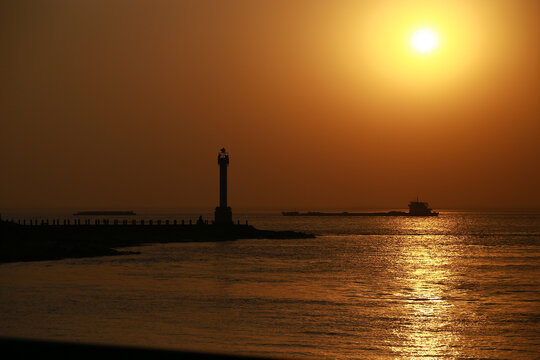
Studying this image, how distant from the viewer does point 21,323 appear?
85.2 feet

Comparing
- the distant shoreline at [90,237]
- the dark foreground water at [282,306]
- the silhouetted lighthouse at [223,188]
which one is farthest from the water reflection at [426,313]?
the silhouetted lighthouse at [223,188]

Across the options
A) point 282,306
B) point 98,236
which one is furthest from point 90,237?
point 282,306

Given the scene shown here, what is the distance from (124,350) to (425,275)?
4923 centimetres

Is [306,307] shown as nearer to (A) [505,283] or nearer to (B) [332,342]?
(B) [332,342]

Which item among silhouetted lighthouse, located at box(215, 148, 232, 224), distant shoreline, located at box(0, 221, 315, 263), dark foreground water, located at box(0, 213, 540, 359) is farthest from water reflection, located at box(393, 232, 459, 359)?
silhouetted lighthouse, located at box(215, 148, 232, 224)

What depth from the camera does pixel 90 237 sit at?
7925cm

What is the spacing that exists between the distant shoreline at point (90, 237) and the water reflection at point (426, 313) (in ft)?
97.5

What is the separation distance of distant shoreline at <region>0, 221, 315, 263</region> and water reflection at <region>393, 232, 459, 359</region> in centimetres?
2972

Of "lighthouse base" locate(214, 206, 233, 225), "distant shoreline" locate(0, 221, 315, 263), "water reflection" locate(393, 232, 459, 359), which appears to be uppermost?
"lighthouse base" locate(214, 206, 233, 225)

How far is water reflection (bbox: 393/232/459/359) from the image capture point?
22.6 meters

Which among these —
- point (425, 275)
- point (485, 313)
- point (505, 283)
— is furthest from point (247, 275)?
point (485, 313)

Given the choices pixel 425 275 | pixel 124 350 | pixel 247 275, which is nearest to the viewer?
pixel 124 350

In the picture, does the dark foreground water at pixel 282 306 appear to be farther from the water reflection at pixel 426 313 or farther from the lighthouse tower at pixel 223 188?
the lighthouse tower at pixel 223 188

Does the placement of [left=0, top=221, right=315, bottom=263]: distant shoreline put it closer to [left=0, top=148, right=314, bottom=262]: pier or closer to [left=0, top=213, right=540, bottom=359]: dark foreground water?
[left=0, top=148, right=314, bottom=262]: pier
